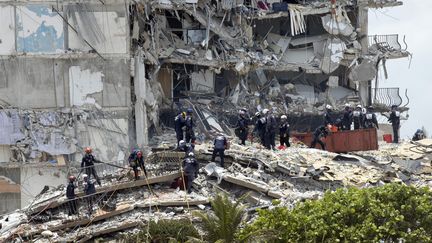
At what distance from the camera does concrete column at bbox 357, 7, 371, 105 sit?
59938 millimetres

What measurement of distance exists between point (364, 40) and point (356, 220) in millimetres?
32116

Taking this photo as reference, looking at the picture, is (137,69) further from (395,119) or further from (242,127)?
(395,119)

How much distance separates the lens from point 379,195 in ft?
97.6

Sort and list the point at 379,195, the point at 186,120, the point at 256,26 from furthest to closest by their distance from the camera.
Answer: the point at 256,26 < the point at 186,120 < the point at 379,195

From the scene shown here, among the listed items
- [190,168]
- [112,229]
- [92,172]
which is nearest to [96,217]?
[112,229]

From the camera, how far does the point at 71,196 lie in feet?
114

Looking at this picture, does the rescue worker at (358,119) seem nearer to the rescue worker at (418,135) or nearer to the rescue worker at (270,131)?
the rescue worker at (270,131)

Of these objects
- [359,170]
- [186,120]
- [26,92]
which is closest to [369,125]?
[359,170]

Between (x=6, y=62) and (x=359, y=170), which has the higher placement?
(x=6, y=62)

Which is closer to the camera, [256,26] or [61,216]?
[61,216]

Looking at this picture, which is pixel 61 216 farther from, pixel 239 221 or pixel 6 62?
pixel 6 62

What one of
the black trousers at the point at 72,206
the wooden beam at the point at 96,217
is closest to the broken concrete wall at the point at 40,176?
the black trousers at the point at 72,206

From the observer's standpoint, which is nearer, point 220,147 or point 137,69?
point 220,147

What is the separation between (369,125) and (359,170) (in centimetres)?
552
